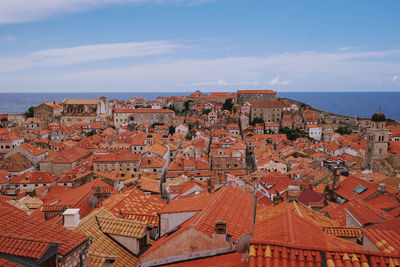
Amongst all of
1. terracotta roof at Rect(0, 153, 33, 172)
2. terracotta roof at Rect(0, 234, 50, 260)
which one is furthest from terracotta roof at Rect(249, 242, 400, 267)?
terracotta roof at Rect(0, 153, 33, 172)

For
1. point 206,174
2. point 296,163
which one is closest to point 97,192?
point 206,174

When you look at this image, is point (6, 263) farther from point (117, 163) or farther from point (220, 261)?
point (117, 163)

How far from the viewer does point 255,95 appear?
3777 inches

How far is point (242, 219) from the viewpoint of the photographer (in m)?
7.47

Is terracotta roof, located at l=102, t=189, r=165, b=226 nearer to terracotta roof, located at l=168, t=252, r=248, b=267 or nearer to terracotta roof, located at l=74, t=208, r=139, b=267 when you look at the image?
terracotta roof, located at l=74, t=208, r=139, b=267

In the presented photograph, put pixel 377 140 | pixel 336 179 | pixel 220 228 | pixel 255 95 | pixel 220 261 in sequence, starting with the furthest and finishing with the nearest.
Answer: pixel 255 95 → pixel 377 140 → pixel 336 179 → pixel 220 228 → pixel 220 261

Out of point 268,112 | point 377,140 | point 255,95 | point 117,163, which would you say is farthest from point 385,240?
point 255,95

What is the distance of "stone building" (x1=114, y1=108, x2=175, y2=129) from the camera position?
8038 centimetres

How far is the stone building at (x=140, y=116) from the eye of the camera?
8038cm

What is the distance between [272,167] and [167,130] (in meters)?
36.0

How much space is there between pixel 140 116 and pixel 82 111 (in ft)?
67.2

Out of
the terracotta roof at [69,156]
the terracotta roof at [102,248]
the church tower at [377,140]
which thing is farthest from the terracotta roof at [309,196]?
the terracotta roof at [69,156]

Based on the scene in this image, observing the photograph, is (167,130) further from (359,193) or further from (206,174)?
(359,193)

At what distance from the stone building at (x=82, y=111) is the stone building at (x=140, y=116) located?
877 cm
